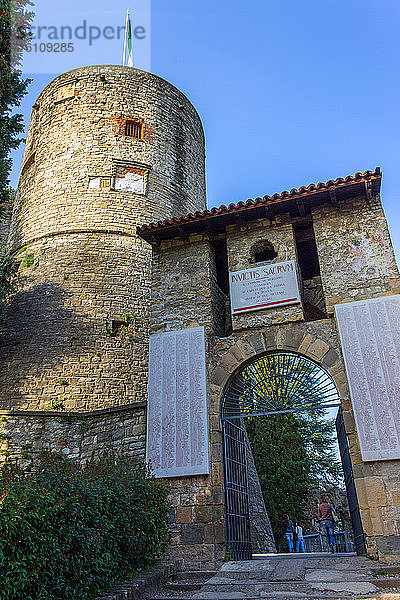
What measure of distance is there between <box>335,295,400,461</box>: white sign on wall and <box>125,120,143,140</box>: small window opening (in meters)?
8.64

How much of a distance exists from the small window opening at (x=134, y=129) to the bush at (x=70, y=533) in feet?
33.6

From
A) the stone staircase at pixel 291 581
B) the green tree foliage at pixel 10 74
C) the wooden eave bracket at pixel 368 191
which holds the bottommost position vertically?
the stone staircase at pixel 291 581

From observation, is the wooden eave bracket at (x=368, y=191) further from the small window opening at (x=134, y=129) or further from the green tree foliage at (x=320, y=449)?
the green tree foliage at (x=320, y=449)

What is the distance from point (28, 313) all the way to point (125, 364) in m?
2.71

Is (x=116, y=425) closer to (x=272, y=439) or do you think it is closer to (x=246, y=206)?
(x=246, y=206)

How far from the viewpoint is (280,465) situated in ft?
56.9

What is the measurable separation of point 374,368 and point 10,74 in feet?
25.3

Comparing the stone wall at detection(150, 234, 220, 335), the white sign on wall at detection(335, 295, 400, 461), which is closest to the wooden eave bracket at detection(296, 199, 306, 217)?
the stone wall at detection(150, 234, 220, 335)

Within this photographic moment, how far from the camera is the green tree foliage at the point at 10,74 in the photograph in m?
8.04

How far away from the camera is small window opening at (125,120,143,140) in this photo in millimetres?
13391

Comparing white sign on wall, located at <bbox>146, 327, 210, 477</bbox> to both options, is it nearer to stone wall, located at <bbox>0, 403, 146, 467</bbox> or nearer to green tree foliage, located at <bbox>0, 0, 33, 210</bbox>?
stone wall, located at <bbox>0, 403, 146, 467</bbox>

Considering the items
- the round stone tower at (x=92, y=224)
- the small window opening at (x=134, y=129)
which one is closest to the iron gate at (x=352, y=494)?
the round stone tower at (x=92, y=224)

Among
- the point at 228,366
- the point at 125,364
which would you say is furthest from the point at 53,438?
the point at 228,366

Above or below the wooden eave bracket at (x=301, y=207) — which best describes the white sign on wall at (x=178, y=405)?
below
